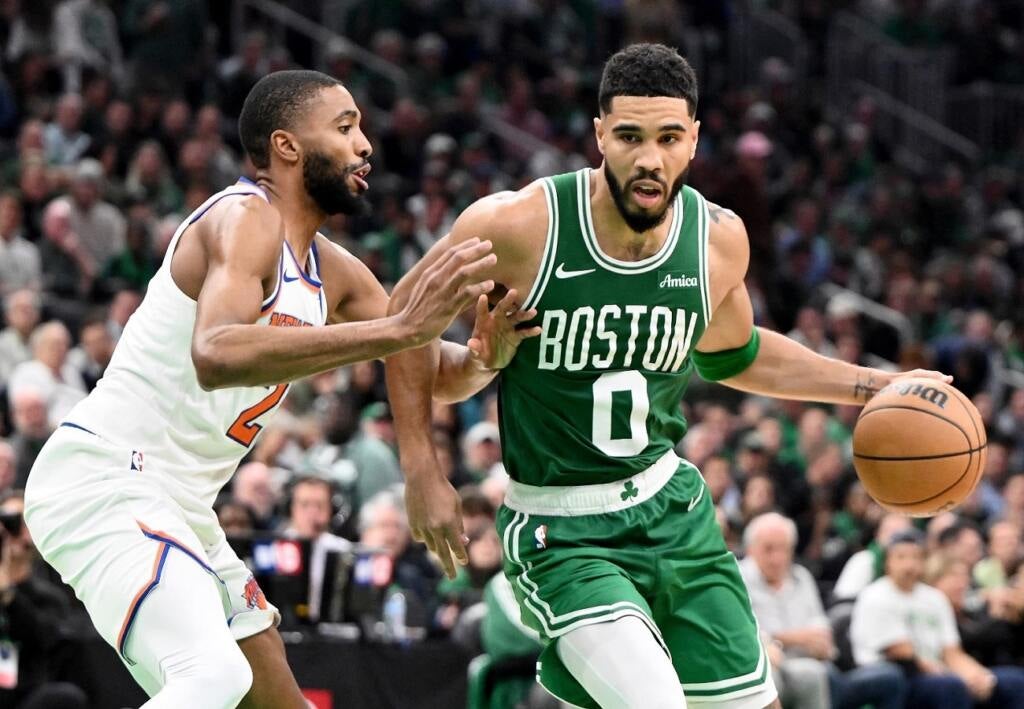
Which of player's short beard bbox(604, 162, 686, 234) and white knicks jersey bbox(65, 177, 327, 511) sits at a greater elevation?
player's short beard bbox(604, 162, 686, 234)

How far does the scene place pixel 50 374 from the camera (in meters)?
11.2

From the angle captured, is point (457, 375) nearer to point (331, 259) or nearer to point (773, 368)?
point (331, 259)

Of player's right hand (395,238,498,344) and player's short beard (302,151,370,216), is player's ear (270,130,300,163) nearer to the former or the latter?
player's short beard (302,151,370,216)

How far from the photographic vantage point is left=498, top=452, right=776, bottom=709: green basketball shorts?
5.27 meters

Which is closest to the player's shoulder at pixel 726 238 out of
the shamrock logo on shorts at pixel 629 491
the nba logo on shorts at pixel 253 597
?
the shamrock logo on shorts at pixel 629 491

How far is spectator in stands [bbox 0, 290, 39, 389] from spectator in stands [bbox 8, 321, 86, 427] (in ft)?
0.79

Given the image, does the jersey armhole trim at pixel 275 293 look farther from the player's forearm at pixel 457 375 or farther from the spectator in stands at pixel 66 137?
the spectator in stands at pixel 66 137

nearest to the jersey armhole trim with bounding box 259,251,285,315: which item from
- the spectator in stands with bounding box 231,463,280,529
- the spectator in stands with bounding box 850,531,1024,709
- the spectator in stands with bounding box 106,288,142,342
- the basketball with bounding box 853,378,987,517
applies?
the basketball with bounding box 853,378,987,517

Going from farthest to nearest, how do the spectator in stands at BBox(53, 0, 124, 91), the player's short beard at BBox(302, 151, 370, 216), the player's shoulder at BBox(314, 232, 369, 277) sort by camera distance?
the spectator in stands at BBox(53, 0, 124, 91) → the player's shoulder at BBox(314, 232, 369, 277) → the player's short beard at BBox(302, 151, 370, 216)

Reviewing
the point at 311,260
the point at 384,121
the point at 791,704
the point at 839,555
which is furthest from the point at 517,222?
the point at 384,121

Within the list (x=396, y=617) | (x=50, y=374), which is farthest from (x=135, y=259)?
(x=396, y=617)

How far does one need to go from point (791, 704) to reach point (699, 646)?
4.68 metres

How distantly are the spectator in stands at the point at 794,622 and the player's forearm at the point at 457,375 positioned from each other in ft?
15.5

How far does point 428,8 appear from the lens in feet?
61.5
